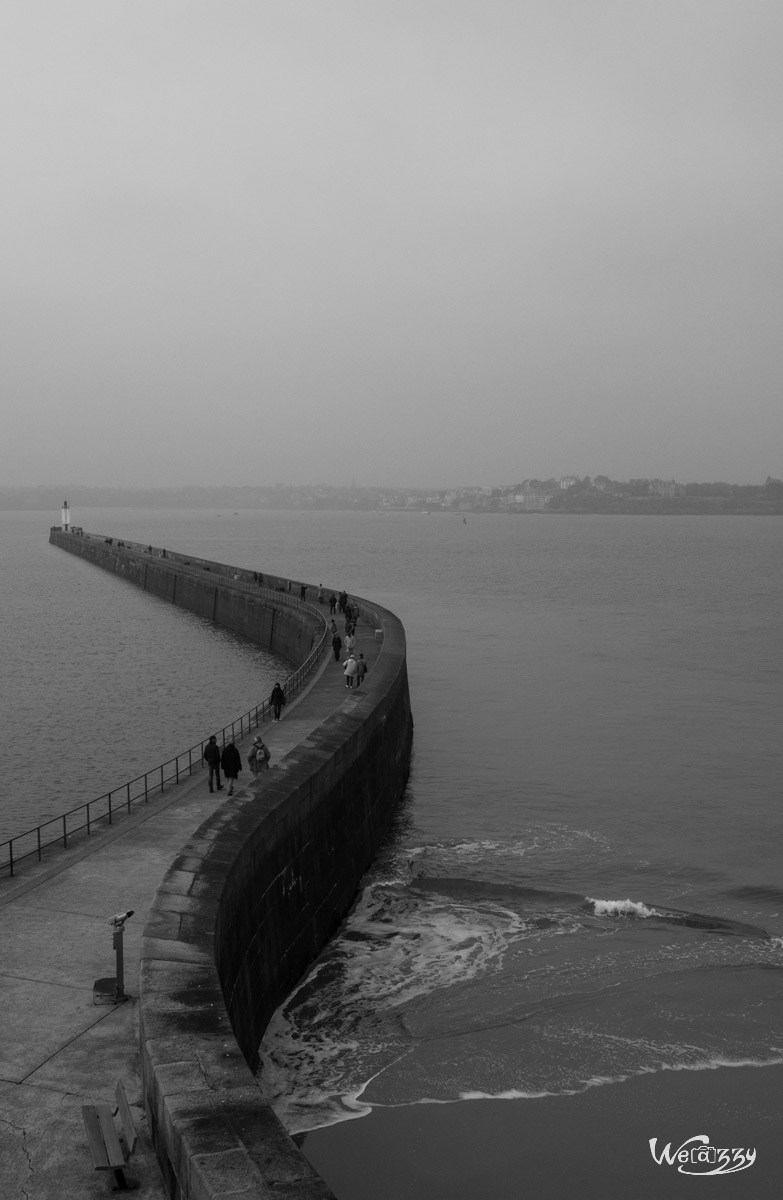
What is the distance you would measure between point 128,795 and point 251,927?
4491mm

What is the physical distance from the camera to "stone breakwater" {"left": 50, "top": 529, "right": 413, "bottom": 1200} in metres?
5.73

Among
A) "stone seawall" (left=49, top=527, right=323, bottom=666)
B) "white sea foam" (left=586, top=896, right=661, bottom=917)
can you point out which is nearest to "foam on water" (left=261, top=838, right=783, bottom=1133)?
"white sea foam" (left=586, top=896, right=661, bottom=917)

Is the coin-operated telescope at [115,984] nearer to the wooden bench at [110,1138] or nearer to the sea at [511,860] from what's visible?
the wooden bench at [110,1138]

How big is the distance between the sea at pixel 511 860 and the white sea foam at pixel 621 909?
1.5 inches

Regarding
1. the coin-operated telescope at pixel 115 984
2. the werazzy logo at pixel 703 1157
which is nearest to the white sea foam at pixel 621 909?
the werazzy logo at pixel 703 1157

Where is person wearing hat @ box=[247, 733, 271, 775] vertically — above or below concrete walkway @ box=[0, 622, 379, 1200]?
above

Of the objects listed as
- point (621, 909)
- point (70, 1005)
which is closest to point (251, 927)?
point (70, 1005)

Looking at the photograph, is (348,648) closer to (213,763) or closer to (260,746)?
(260,746)

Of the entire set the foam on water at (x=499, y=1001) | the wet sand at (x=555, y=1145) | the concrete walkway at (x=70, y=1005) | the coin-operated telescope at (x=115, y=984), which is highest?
the coin-operated telescope at (x=115, y=984)

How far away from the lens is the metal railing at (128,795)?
44.4 ft

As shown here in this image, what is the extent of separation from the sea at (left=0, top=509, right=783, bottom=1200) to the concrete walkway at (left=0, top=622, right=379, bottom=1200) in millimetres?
2393

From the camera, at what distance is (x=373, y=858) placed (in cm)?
1809

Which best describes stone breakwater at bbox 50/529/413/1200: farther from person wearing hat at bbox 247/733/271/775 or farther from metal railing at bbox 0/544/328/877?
metal railing at bbox 0/544/328/877

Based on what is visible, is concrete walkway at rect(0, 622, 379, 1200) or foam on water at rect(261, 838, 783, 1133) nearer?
A: concrete walkway at rect(0, 622, 379, 1200)
